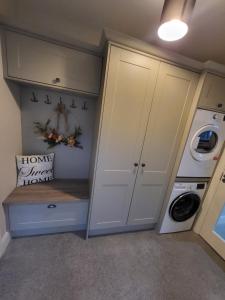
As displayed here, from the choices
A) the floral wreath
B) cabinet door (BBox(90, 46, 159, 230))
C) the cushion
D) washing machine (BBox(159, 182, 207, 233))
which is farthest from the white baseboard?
washing machine (BBox(159, 182, 207, 233))

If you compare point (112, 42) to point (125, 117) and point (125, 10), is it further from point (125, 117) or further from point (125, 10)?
point (125, 117)

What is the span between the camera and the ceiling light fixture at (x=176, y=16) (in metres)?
0.83

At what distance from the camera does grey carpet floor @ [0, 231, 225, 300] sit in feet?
4.32

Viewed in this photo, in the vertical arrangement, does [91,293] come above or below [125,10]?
below

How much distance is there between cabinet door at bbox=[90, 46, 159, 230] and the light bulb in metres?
0.52

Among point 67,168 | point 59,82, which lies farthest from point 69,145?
point 59,82

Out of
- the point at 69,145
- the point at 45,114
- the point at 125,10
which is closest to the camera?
the point at 125,10

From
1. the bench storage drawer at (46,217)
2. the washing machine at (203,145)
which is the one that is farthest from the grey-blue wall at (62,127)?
the washing machine at (203,145)

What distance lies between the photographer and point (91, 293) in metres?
1.31

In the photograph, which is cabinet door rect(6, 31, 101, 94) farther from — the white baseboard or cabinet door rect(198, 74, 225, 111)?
the white baseboard

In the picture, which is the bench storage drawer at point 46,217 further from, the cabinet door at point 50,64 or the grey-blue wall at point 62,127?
the cabinet door at point 50,64

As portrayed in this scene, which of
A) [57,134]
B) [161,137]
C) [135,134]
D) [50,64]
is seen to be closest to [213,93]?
[161,137]

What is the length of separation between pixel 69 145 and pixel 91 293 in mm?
1579

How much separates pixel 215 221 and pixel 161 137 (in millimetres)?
1433
